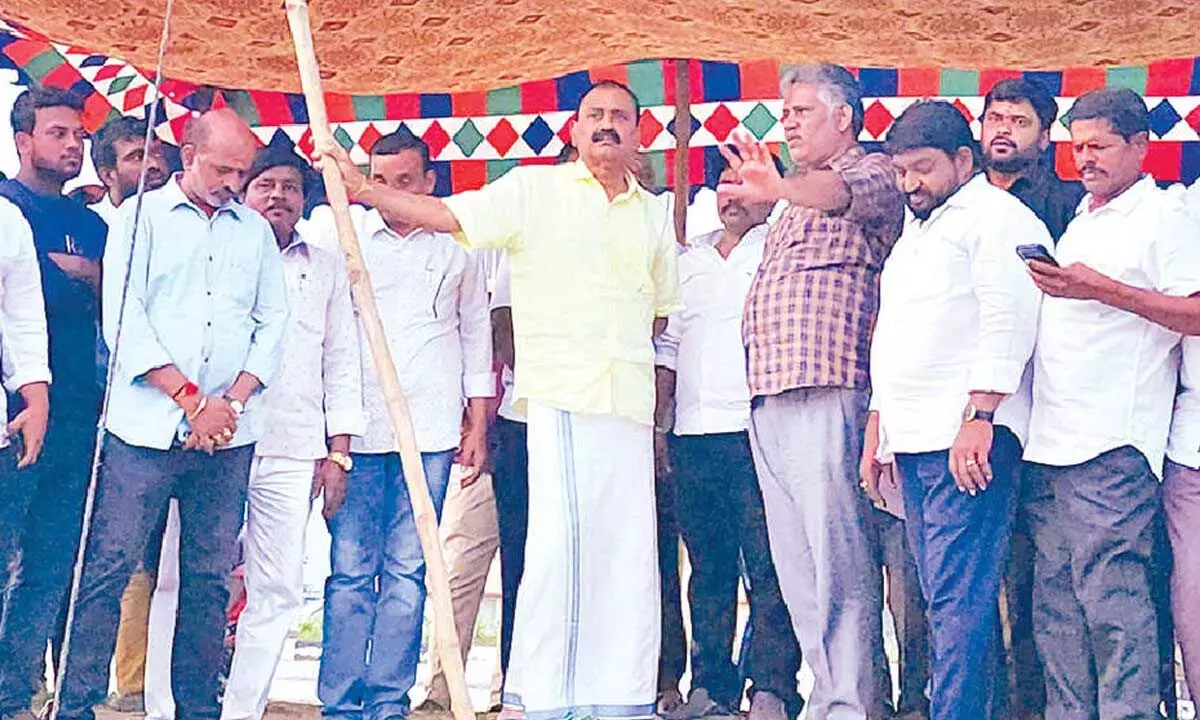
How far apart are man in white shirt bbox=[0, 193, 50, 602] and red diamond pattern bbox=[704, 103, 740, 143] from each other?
2048mm

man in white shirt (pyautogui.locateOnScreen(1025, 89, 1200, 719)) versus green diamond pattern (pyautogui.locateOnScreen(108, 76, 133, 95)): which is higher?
green diamond pattern (pyautogui.locateOnScreen(108, 76, 133, 95))

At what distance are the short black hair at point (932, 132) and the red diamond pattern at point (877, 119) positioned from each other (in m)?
0.47

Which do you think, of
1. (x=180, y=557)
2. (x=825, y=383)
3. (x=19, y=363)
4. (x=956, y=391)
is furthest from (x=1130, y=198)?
(x=19, y=363)

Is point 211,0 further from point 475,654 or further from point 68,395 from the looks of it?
point 475,654

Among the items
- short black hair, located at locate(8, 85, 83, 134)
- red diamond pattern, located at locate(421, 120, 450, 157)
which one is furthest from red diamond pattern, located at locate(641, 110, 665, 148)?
short black hair, located at locate(8, 85, 83, 134)

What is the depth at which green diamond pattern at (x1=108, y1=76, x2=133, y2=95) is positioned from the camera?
218 inches

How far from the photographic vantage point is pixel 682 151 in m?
5.36

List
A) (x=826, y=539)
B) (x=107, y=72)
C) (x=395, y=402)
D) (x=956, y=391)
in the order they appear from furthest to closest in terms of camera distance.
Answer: (x=107, y=72)
(x=826, y=539)
(x=956, y=391)
(x=395, y=402)

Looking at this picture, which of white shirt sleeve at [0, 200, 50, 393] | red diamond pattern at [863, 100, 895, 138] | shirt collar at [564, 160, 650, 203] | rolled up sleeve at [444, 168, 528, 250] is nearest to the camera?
rolled up sleeve at [444, 168, 528, 250]

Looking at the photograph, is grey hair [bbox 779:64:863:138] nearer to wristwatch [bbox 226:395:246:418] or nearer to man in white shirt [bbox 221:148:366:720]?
man in white shirt [bbox 221:148:366:720]

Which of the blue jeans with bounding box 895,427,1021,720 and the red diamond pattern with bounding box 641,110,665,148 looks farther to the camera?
the red diamond pattern with bounding box 641,110,665,148

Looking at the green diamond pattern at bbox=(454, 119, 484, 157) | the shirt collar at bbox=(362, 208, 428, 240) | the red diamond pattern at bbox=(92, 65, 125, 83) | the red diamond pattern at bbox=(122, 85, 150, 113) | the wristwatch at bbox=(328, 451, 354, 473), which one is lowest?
the wristwatch at bbox=(328, 451, 354, 473)

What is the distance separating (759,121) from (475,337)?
114 cm

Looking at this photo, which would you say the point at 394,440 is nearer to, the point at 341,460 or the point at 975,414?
the point at 341,460
